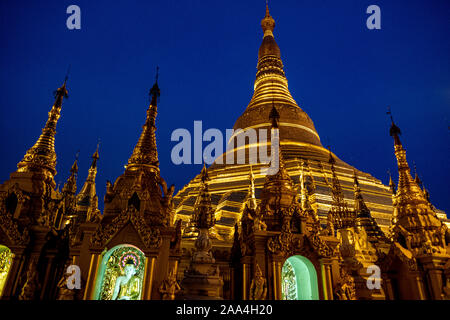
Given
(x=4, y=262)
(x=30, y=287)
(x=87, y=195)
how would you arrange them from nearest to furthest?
(x=30, y=287) < (x=4, y=262) < (x=87, y=195)

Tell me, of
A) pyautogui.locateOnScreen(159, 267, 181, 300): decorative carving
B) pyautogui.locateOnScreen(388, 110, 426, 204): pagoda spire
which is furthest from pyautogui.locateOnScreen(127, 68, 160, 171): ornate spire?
pyautogui.locateOnScreen(388, 110, 426, 204): pagoda spire

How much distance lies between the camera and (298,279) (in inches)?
286

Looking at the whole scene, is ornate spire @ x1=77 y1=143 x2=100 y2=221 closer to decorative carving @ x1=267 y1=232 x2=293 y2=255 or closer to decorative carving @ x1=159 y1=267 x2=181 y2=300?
decorative carving @ x1=159 y1=267 x2=181 y2=300

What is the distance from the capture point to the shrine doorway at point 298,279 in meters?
6.85

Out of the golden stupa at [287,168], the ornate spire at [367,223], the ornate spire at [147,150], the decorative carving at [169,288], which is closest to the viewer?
the decorative carving at [169,288]

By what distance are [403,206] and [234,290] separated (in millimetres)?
7411

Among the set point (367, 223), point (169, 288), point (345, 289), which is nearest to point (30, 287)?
point (169, 288)

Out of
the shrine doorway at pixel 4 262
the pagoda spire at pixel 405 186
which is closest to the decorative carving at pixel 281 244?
the shrine doorway at pixel 4 262

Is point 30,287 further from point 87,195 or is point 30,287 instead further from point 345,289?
point 87,195

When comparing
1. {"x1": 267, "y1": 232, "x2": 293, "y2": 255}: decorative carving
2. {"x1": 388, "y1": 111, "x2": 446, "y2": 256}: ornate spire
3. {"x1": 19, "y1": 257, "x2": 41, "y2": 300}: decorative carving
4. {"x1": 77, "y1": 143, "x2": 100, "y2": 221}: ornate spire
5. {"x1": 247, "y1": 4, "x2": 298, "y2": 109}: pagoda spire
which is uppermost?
{"x1": 247, "y1": 4, "x2": 298, "y2": 109}: pagoda spire

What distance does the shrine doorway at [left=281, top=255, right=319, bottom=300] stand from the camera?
6.85 metres

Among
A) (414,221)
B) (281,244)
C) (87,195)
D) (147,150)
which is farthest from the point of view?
(87,195)

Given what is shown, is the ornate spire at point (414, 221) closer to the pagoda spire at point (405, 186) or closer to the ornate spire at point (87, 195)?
the pagoda spire at point (405, 186)
